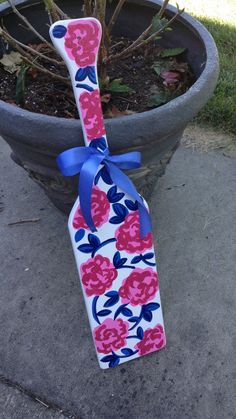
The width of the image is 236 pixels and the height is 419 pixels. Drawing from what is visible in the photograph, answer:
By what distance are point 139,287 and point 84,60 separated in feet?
1.97

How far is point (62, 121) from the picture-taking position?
1.02 meters

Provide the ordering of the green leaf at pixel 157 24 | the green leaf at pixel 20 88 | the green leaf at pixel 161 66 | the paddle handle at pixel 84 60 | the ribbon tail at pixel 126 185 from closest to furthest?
the paddle handle at pixel 84 60
the ribbon tail at pixel 126 185
the green leaf at pixel 157 24
the green leaf at pixel 20 88
the green leaf at pixel 161 66

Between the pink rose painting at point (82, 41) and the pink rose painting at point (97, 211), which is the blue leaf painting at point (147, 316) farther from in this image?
the pink rose painting at point (82, 41)

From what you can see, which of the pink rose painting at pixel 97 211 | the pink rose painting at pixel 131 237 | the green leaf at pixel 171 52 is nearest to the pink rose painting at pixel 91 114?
the pink rose painting at pixel 97 211

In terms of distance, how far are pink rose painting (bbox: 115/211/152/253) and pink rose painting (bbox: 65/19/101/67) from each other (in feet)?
1.26

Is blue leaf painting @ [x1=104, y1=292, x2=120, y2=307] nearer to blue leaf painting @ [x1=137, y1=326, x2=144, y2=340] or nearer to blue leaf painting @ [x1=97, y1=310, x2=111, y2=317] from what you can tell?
blue leaf painting @ [x1=97, y1=310, x2=111, y2=317]

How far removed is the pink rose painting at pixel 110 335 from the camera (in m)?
1.21

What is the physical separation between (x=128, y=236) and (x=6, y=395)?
55 cm

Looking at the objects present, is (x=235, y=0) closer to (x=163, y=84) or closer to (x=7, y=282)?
(x=163, y=84)

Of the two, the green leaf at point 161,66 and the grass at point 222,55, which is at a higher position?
the green leaf at point 161,66

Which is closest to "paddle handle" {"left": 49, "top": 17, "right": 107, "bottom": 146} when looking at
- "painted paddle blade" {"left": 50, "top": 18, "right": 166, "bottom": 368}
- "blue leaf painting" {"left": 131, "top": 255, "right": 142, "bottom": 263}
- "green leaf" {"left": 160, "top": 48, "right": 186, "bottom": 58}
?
"painted paddle blade" {"left": 50, "top": 18, "right": 166, "bottom": 368}

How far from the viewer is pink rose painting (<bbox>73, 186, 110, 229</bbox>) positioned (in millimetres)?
1056

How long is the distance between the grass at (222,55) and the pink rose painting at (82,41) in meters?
1.18

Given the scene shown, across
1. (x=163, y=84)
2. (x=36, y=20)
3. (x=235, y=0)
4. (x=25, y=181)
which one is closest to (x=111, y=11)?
(x=36, y=20)
